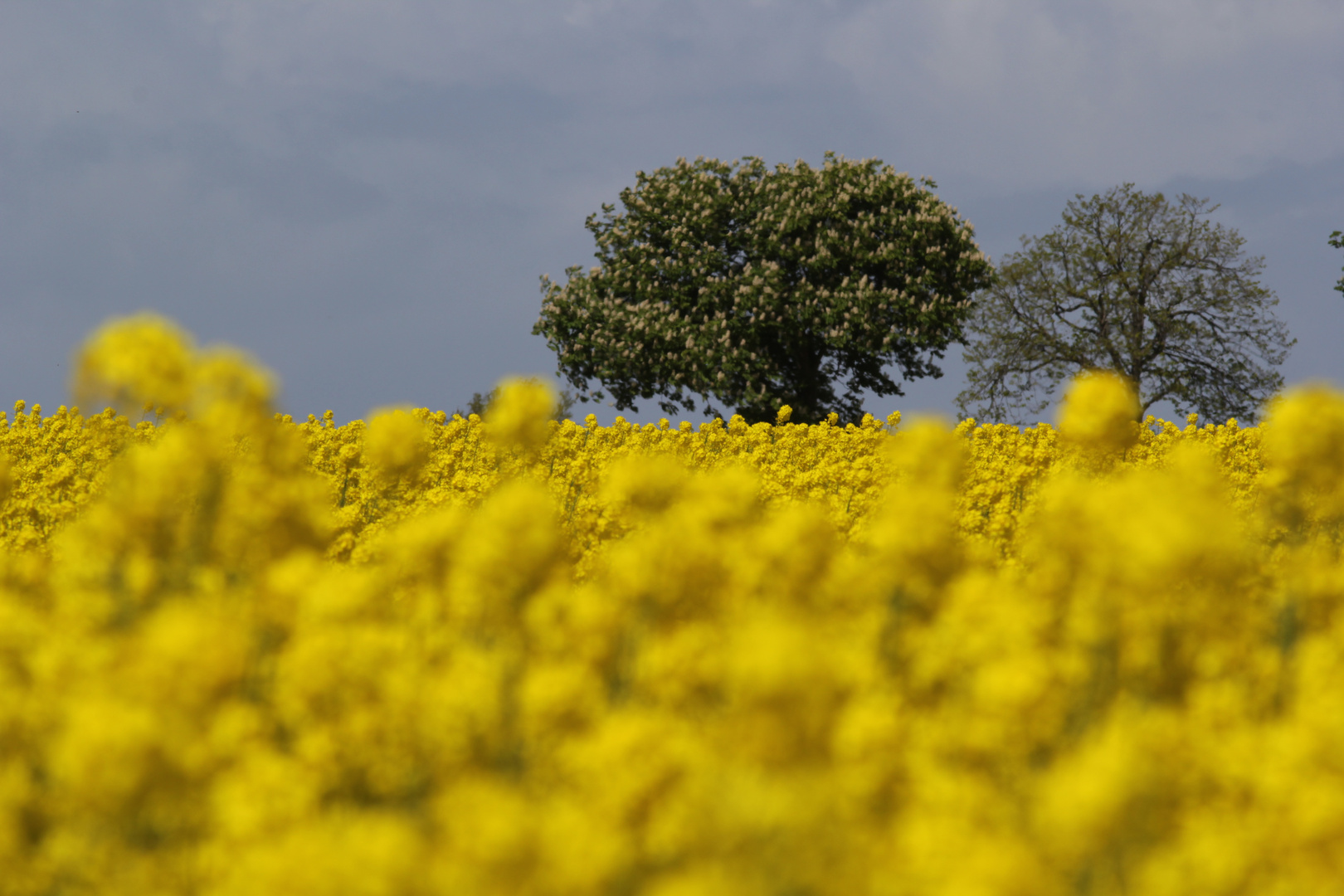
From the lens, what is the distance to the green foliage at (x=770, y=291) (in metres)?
36.5

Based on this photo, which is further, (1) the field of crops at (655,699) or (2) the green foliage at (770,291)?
(2) the green foliage at (770,291)

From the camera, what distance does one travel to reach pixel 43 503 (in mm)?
11133

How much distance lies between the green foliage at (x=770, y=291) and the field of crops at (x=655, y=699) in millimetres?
30097

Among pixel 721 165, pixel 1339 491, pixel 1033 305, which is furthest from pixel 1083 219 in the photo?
pixel 1339 491

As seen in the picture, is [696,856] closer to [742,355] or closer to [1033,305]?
[742,355]

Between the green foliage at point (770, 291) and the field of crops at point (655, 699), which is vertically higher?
the green foliage at point (770, 291)

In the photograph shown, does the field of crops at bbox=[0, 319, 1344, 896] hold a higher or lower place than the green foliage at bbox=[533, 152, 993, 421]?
lower

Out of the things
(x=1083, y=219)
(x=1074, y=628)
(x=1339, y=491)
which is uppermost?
(x=1083, y=219)

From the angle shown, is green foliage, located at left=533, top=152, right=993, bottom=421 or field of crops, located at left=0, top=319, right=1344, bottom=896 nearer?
field of crops, located at left=0, top=319, right=1344, bottom=896

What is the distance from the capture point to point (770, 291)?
119 feet

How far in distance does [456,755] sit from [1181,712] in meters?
2.92

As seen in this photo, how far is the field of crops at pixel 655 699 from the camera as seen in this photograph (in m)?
3.19

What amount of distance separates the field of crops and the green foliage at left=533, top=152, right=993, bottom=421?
3010cm

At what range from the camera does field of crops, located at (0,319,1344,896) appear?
319 cm
